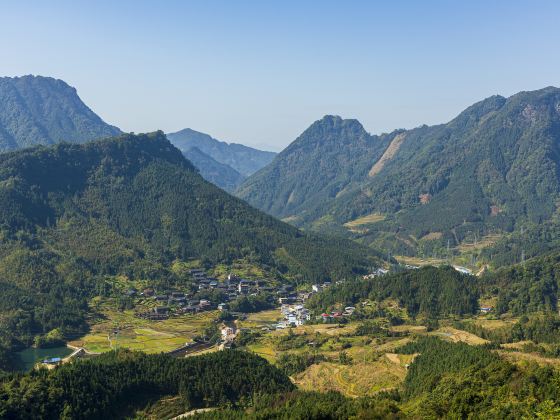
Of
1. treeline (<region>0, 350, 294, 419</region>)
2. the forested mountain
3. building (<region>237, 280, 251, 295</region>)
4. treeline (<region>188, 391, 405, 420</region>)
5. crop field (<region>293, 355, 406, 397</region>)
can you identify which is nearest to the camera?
treeline (<region>188, 391, 405, 420</region>)

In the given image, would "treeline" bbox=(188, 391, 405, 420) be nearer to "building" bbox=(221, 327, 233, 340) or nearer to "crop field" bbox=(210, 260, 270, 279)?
"building" bbox=(221, 327, 233, 340)

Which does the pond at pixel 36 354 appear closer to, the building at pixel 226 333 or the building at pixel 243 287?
the building at pixel 226 333

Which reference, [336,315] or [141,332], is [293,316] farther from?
[141,332]

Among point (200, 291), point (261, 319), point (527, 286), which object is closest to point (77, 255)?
point (200, 291)

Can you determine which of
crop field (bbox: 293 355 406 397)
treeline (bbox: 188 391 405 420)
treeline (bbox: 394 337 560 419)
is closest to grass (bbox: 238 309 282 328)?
crop field (bbox: 293 355 406 397)

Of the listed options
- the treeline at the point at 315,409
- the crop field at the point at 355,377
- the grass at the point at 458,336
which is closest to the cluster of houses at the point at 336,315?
the grass at the point at 458,336
